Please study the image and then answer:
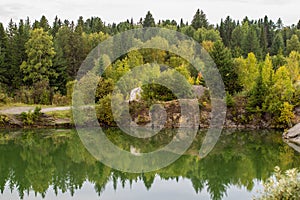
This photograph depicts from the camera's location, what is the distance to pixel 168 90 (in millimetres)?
31062

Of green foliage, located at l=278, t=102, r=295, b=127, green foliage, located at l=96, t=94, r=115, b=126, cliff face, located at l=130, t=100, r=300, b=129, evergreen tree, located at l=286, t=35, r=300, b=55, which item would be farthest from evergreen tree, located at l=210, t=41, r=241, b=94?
evergreen tree, located at l=286, t=35, r=300, b=55

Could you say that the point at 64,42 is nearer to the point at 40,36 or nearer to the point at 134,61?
the point at 40,36

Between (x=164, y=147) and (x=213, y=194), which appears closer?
(x=213, y=194)

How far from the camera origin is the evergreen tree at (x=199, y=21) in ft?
213

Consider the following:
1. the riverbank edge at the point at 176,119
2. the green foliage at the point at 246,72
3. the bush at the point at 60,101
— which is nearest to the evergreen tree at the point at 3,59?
the bush at the point at 60,101

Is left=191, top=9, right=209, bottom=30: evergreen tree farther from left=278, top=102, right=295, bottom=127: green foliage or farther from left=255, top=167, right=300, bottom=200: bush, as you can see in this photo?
left=255, top=167, right=300, bottom=200: bush

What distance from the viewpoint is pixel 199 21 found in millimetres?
65250

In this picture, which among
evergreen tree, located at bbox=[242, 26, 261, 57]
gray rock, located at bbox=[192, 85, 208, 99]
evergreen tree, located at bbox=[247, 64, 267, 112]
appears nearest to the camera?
evergreen tree, located at bbox=[247, 64, 267, 112]

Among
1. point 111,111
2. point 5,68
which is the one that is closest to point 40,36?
point 5,68

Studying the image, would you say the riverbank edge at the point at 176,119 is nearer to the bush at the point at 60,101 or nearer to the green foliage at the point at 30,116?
the green foliage at the point at 30,116

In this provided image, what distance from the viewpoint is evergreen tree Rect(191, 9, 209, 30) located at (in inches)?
2559

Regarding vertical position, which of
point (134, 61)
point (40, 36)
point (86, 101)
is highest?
point (40, 36)

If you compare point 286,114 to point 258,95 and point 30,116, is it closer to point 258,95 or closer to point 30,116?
point 258,95

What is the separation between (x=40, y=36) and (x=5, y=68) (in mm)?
4639
